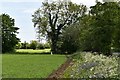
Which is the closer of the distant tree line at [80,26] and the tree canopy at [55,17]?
the distant tree line at [80,26]

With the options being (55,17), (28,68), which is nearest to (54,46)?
(55,17)

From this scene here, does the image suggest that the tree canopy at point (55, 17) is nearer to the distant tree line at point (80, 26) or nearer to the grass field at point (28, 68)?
the distant tree line at point (80, 26)

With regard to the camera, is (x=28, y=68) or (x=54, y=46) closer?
(x=28, y=68)

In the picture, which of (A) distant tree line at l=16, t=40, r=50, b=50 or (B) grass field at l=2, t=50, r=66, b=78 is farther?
(A) distant tree line at l=16, t=40, r=50, b=50

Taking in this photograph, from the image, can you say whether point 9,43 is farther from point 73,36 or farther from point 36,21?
point 73,36

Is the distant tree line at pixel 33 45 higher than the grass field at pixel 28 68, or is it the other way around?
the distant tree line at pixel 33 45

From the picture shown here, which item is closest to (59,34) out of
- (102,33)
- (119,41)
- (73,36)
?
(73,36)

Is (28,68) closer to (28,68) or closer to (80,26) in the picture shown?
(28,68)

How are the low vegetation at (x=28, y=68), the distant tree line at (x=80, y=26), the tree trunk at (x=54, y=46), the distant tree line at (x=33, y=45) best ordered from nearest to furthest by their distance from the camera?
the low vegetation at (x=28, y=68)
the distant tree line at (x=80, y=26)
the tree trunk at (x=54, y=46)
the distant tree line at (x=33, y=45)

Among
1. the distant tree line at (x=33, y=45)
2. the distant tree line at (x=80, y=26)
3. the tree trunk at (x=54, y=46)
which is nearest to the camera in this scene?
the distant tree line at (x=80, y=26)

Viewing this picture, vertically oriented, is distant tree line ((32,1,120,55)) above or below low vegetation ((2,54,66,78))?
above

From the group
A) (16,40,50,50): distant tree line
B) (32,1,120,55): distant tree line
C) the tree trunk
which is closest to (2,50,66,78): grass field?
(32,1,120,55): distant tree line

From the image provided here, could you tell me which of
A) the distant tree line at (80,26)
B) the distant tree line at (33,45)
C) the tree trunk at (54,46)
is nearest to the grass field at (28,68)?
the distant tree line at (80,26)

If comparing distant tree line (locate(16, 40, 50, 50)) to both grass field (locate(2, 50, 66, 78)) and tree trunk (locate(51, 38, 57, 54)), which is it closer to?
tree trunk (locate(51, 38, 57, 54))
